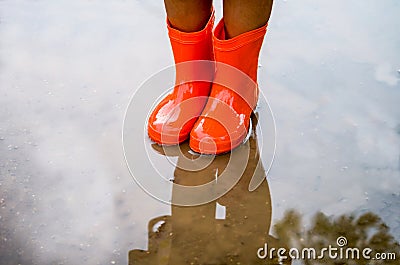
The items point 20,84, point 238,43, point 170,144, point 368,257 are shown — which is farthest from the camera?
point 20,84

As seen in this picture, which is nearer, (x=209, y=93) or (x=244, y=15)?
(x=244, y=15)

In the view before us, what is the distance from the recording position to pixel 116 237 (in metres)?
1.42

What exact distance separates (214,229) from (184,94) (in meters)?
0.43

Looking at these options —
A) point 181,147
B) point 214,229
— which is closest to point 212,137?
point 181,147

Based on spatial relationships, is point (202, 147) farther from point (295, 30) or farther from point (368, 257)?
point (295, 30)

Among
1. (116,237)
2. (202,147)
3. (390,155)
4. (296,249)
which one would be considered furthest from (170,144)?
(390,155)

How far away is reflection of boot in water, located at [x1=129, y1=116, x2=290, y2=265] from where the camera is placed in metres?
1.37

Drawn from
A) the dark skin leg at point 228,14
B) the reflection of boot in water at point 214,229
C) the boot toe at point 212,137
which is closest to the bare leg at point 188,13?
the dark skin leg at point 228,14

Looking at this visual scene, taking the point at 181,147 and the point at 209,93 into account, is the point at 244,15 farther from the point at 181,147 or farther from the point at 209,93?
the point at 181,147

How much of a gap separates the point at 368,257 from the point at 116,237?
1.86 feet

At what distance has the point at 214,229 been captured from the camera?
56.9 inches

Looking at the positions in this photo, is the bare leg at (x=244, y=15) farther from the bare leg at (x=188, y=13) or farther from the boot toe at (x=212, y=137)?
the boot toe at (x=212, y=137)

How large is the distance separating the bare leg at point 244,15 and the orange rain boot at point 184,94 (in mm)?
86

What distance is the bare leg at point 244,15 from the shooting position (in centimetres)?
152
